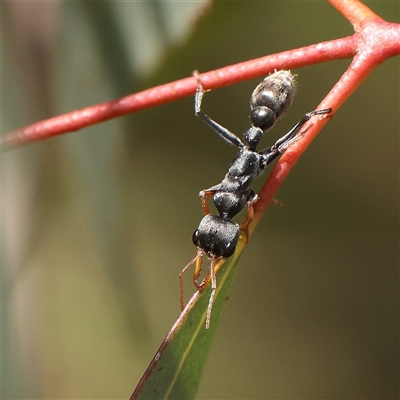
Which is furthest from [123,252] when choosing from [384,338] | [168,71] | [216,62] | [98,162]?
[384,338]

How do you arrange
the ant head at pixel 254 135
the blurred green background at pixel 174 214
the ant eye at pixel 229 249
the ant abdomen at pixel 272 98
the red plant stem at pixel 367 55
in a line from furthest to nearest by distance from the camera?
1. the blurred green background at pixel 174 214
2. the ant head at pixel 254 135
3. the ant abdomen at pixel 272 98
4. the ant eye at pixel 229 249
5. the red plant stem at pixel 367 55

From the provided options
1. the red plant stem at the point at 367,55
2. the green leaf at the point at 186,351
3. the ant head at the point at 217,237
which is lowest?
the green leaf at the point at 186,351

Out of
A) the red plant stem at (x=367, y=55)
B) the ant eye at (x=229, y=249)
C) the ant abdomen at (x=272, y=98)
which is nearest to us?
the red plant stem at (x=367, y=55)

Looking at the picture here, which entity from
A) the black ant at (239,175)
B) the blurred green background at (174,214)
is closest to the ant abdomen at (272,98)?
the black ant at (239,175)

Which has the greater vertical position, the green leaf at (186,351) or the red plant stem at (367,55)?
the red plant stem at (367,55)

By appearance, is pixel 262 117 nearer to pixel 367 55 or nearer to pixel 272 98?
pixel 272 98

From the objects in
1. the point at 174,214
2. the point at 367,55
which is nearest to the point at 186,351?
the point at 367,55

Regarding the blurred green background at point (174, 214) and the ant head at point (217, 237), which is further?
the blurred green background at point (174, 214)

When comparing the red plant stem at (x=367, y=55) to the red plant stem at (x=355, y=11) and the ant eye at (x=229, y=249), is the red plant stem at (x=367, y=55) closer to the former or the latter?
the red plant stem at (x=355, y=11)

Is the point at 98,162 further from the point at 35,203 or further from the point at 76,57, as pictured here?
the point at 35,203
